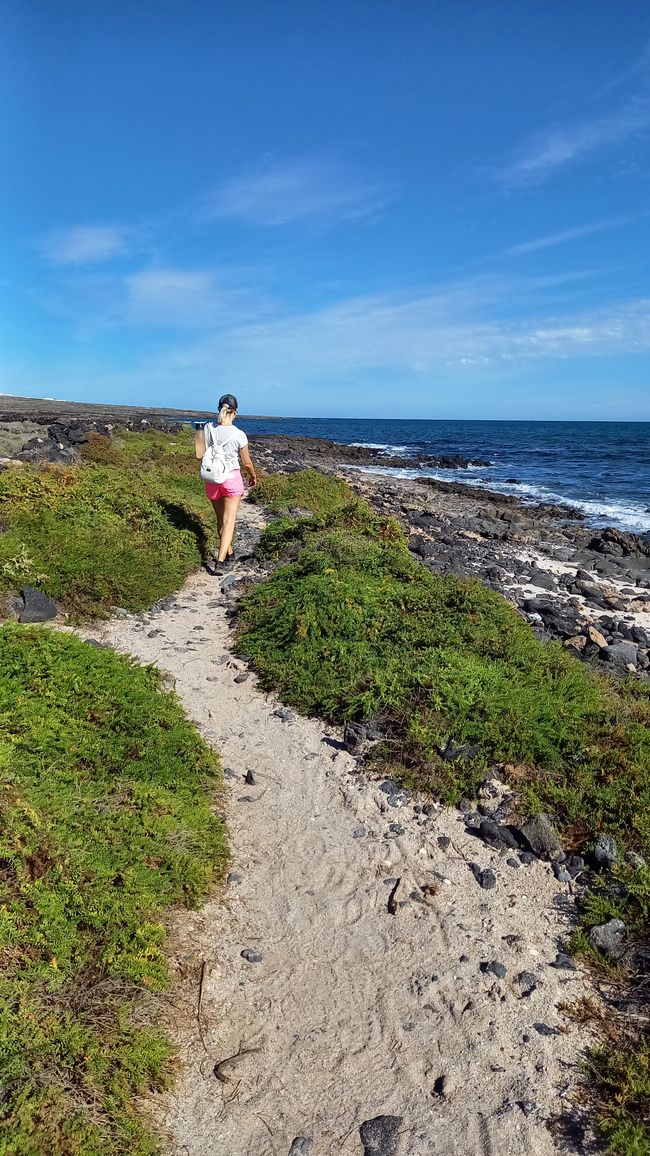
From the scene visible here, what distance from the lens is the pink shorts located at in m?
10.4

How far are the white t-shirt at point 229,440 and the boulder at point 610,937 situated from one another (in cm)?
803

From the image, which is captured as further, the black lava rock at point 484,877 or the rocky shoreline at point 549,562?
the rocky shoreline at point 549,562

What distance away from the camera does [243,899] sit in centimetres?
452

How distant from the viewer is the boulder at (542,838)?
4.95 metres

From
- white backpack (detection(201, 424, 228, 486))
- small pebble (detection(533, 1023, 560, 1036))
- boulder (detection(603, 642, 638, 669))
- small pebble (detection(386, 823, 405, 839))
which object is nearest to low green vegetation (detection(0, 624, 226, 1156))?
small pebble (detection(386, 823, 405, 839))

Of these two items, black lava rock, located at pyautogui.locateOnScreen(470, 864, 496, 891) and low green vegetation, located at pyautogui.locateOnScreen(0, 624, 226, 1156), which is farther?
black lava rock, located at pyautogui.locateOnScreen(470, 864, 496, 891)

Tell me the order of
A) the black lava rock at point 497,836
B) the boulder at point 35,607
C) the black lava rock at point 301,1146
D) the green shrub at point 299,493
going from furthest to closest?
the green shrub at point 299,493, the boulder at point 35,607, the black lava rock at point 497,836, the black lava rock at point 301,1146

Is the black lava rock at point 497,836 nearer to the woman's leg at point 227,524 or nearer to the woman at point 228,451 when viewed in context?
the woman at point 228,451

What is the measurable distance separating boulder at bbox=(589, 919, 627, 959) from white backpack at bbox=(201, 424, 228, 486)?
7.99 metres

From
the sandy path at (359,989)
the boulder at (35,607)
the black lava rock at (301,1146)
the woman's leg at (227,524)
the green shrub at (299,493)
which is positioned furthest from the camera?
the green shrub at (299,493)

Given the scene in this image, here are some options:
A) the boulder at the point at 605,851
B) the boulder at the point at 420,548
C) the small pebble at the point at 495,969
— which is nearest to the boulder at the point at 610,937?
the boulder at the point at 605,851

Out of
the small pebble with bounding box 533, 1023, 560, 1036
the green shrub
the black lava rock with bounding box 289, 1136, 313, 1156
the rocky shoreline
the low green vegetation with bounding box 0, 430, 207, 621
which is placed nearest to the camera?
the black lava rock with bounding box 289, 1136, 313, 1156

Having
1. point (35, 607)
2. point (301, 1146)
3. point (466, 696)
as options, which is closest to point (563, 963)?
point (301, 1146)

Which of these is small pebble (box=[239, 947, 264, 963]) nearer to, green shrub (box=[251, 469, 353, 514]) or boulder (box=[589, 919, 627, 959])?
boulder (box=[589, 919, 627, 959])
